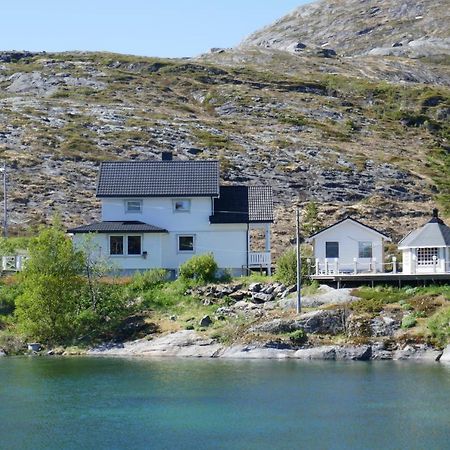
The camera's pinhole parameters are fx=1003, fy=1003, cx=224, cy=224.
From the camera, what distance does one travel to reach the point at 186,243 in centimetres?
6844

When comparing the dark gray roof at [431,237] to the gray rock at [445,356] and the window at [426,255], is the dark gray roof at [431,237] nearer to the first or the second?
the window at [426,255]

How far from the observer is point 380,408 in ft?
123

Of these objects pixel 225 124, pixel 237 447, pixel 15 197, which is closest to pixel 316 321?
pixel 237 447

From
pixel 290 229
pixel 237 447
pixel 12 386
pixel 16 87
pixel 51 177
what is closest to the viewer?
pixel 237 447

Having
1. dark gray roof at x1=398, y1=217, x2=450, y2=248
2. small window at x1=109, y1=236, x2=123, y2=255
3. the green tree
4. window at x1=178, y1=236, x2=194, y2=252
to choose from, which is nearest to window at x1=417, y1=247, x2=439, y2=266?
dark gray roof at x1=398, y1=217, x2=450, y2=248

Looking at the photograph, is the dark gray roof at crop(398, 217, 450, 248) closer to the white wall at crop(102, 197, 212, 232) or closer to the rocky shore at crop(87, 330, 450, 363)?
the rocky shore at crop(87, 330, 450, 363)

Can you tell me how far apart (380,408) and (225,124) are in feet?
300

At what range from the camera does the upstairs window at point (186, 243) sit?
6812 centimetres

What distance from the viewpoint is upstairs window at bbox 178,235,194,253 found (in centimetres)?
6812

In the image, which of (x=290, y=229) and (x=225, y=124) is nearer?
(x=290, y=229)

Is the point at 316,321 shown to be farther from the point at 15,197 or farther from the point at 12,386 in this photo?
the point at 15,197

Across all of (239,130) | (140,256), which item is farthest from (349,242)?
(239,130)

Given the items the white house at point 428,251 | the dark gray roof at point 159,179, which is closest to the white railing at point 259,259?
the dark gray roof at point 159,179

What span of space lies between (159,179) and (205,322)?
686 inches
